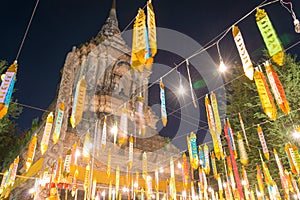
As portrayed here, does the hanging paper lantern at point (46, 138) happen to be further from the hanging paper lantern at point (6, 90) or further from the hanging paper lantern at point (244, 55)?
the hanging paper lantern at point (244, 55)

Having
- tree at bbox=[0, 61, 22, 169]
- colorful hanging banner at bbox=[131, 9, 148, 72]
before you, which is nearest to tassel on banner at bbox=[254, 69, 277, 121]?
colorful hanging banner at bbox=[131, 9, 148, 72]

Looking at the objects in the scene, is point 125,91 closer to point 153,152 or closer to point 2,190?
point 153,152

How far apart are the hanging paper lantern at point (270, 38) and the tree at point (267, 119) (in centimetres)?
376

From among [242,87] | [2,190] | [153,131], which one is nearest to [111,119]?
[153,131]

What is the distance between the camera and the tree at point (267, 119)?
9.78 metres

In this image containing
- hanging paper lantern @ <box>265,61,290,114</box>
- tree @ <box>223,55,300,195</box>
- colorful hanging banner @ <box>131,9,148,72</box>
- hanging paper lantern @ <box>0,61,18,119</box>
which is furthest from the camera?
tree @ <box>223,55,300,195</box>

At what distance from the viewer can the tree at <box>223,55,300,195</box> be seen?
9781mm

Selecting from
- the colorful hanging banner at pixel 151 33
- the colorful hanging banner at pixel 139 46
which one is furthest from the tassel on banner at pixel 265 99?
the colorful hanging banner at pixel 139 46

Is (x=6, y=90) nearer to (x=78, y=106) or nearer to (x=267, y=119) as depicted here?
(x=78, y=106)

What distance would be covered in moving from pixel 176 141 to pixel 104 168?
22.0 feet

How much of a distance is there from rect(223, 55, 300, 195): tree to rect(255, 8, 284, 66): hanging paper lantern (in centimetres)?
376

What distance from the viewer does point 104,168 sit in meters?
11.9

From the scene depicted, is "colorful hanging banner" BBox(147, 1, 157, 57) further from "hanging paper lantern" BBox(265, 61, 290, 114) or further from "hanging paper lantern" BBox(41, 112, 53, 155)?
"hanging paper lantern" BBox(41, 112, 53, 155)

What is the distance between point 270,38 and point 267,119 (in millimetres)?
9203
